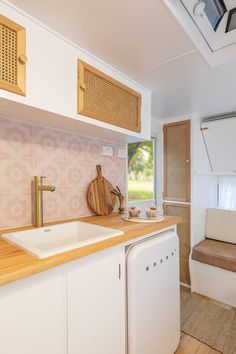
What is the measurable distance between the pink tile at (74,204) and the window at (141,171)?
878 millimetres

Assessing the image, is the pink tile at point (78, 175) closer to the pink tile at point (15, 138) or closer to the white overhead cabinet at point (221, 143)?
the pink tile at point (15, 138)

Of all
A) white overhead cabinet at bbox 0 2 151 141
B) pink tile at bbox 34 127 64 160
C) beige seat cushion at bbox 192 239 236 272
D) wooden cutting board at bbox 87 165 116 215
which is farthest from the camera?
beige seat cushion at bbox 192 239 236 272

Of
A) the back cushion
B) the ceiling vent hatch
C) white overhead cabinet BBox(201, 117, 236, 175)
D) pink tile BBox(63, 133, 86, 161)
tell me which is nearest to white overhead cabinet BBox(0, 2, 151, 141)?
pink tile BBox(63, 133, 86, 161)

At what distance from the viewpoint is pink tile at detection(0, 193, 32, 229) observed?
1200mm

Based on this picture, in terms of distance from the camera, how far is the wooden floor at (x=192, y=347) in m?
1.55

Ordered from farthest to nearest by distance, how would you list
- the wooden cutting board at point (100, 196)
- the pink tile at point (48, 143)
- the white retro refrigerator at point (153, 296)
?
1. the wooden cutting board at point (100, 196)
2. the pink tile at point (48, 143)
3. the white retro refrigerator at point (153, 296)

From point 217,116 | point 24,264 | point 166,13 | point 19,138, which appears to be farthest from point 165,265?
point 217,116

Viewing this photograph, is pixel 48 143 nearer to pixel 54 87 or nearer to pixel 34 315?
pixel 54 87

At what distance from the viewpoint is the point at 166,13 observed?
3.11 feet

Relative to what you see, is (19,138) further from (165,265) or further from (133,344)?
(133,344)

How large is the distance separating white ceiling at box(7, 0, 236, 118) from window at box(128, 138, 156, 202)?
3.04ft

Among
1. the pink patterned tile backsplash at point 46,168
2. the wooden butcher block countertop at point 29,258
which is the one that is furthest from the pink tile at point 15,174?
the wooden butcher block countertop at point 29,258

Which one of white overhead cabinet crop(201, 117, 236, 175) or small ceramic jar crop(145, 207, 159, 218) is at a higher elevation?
white overhead cabinet crop(201, 117, 236, 175)

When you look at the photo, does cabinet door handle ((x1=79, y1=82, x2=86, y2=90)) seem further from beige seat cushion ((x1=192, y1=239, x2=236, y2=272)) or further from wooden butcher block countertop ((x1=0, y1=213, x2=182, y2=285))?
beige seat cushion ((x1=192, y1=239, x2=236, y2=272))
